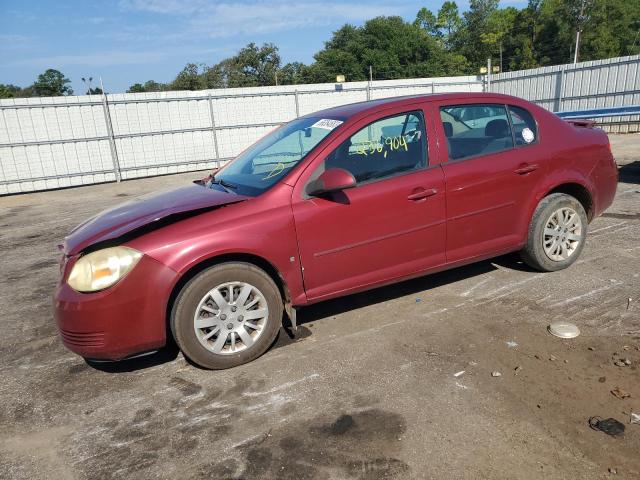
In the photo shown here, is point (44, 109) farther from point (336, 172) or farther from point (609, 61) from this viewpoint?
point (609, 61)

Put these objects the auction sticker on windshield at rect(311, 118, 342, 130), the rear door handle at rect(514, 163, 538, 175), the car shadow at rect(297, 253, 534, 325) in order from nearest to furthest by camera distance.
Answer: the auction sticker on windshield at rect(311, 118, 342, 130)
the rear door handle at rect(514, 163, 538, 175)
the car shadow at rect(297, 253, 534, 325)

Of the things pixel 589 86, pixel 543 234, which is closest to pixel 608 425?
pixel 543 234

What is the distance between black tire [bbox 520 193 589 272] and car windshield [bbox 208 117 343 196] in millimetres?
2043

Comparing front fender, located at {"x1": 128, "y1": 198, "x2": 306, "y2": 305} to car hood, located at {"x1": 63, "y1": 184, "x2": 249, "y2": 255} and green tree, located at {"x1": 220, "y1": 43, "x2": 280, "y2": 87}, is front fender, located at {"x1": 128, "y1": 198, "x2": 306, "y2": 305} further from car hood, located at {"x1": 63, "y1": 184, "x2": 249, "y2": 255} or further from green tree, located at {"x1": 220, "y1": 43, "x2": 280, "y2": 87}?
green tree, located at {"x1": 220, "y1": 43, "x2": 280, "y2": 87}

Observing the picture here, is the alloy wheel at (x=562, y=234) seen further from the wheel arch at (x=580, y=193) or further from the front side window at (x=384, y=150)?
the front side window at (x=384, y=150)

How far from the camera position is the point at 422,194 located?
3.75 m

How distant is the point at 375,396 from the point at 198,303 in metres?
1.27

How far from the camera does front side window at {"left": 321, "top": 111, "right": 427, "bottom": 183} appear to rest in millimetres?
3650

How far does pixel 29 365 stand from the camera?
3756mm

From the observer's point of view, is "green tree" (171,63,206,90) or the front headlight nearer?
the front headlight

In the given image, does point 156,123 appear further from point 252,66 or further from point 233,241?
point 252,66

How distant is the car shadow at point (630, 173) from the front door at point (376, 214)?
6853mm

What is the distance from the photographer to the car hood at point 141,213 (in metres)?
3.29

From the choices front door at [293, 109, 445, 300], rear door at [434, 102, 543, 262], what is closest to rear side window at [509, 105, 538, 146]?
rear door at [434, 102, 543, 262]
